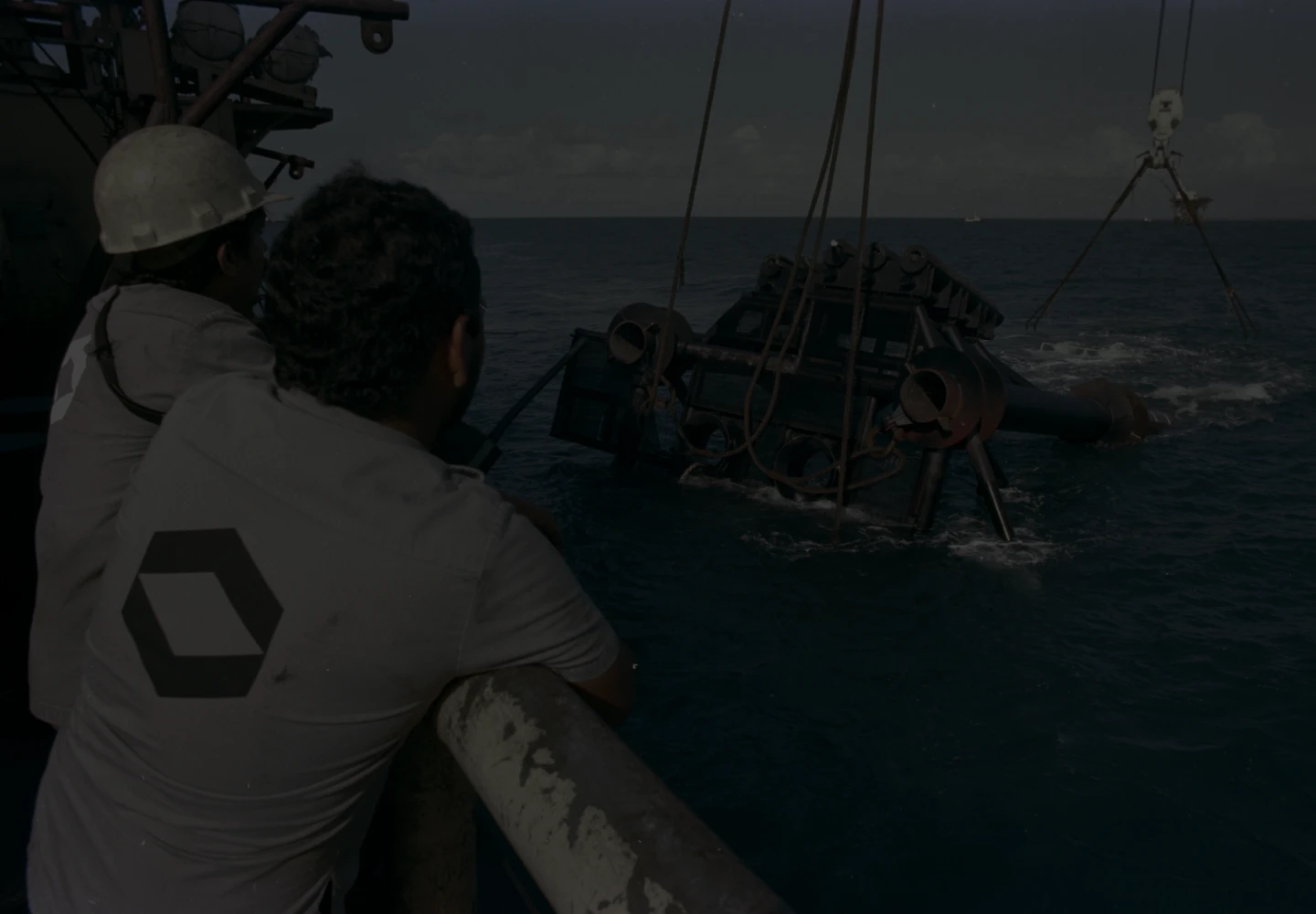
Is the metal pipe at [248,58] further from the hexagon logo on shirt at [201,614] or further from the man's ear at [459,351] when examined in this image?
the hexagon logo on shirt at [201,614]

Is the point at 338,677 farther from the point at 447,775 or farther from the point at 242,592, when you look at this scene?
the point at 447,775

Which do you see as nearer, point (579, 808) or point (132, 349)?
point (579, 808)

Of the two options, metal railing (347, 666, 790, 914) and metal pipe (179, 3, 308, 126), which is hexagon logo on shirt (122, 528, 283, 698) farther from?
metal pipe (179, 3, 308, 126)

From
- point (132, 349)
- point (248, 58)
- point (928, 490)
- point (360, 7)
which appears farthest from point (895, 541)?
point (132, 349)

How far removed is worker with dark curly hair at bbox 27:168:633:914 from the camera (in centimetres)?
136

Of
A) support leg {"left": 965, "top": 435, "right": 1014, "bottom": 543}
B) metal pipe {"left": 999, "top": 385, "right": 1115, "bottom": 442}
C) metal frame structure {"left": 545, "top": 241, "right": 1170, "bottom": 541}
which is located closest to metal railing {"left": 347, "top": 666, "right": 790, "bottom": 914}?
metal frame structure {"left": 545, "top": 241, "right": 1170, "bottom": 541}

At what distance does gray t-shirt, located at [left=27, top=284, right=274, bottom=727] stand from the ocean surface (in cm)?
439

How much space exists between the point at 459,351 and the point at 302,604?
532 mm

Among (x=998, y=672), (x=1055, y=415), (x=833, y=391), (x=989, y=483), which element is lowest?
(x=998, y=672)

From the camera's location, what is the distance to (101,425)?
2.27 meters

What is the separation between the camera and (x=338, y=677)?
1.37 metres

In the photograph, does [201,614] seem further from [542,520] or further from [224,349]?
[224,349]

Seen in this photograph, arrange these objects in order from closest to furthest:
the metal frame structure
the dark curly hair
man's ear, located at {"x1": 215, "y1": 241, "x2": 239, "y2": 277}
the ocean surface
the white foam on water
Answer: the dark curly hair
man's ear, located at {"x1": 215, "y1": 241, "x2": 239, "y2": 277}
the ocean surface
the metal frame structure
the white foam on water

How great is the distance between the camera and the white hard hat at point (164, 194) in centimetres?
246
